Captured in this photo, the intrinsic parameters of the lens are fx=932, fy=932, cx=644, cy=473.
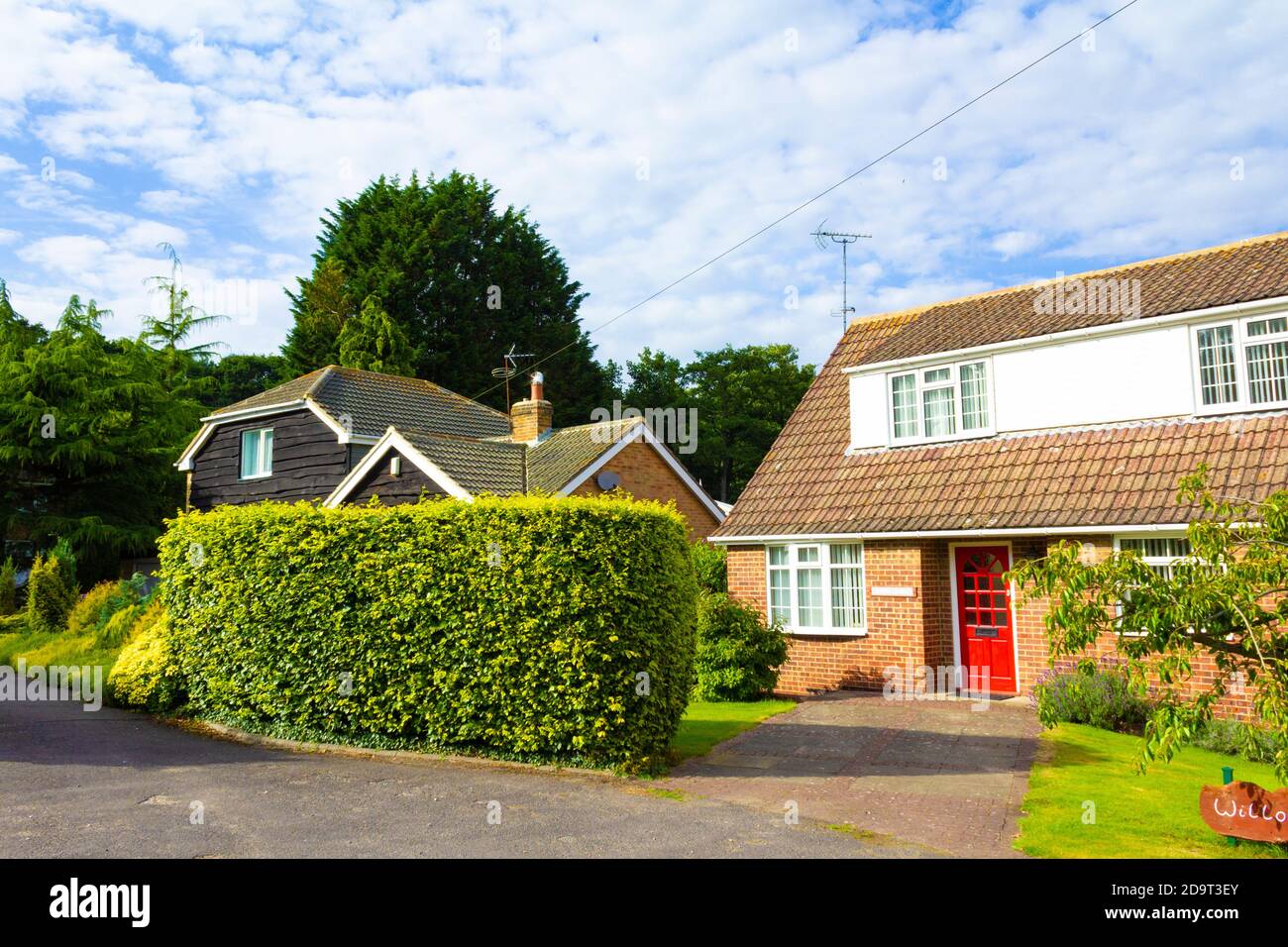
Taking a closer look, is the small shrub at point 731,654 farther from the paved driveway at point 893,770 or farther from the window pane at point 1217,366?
the window pane at point 1217,366

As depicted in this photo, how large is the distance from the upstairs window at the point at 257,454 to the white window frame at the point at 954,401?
57.2 feet

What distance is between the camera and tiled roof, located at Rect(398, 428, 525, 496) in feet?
66.7

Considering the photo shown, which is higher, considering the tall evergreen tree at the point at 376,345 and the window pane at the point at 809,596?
the tall evergreen tree at the point at 376,345

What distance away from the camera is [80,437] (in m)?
29.9

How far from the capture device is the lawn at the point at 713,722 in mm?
11805

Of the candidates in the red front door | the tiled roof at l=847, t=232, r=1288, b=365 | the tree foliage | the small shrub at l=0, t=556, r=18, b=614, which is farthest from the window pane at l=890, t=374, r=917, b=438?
the tree foliage

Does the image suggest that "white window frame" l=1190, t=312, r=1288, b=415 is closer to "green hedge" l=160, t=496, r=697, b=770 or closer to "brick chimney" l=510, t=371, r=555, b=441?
"green hedge" l=160, t=496, r=697, b=770

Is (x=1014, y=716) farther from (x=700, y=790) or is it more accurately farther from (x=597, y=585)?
(x=597, y=585)

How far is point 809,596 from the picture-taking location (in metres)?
17.8

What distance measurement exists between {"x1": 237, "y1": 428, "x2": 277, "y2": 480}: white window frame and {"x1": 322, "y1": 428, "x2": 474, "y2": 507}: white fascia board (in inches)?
182

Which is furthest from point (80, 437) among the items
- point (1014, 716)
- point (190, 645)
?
point (1014, 716)

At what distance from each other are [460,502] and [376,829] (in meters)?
4.19

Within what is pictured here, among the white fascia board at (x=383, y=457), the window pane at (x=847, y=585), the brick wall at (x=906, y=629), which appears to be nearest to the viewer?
the brick wall at (x=906, y=629)

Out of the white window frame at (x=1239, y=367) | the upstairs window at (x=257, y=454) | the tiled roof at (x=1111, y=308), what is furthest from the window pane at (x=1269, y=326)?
the upstairs window at (x=257, y=454)
